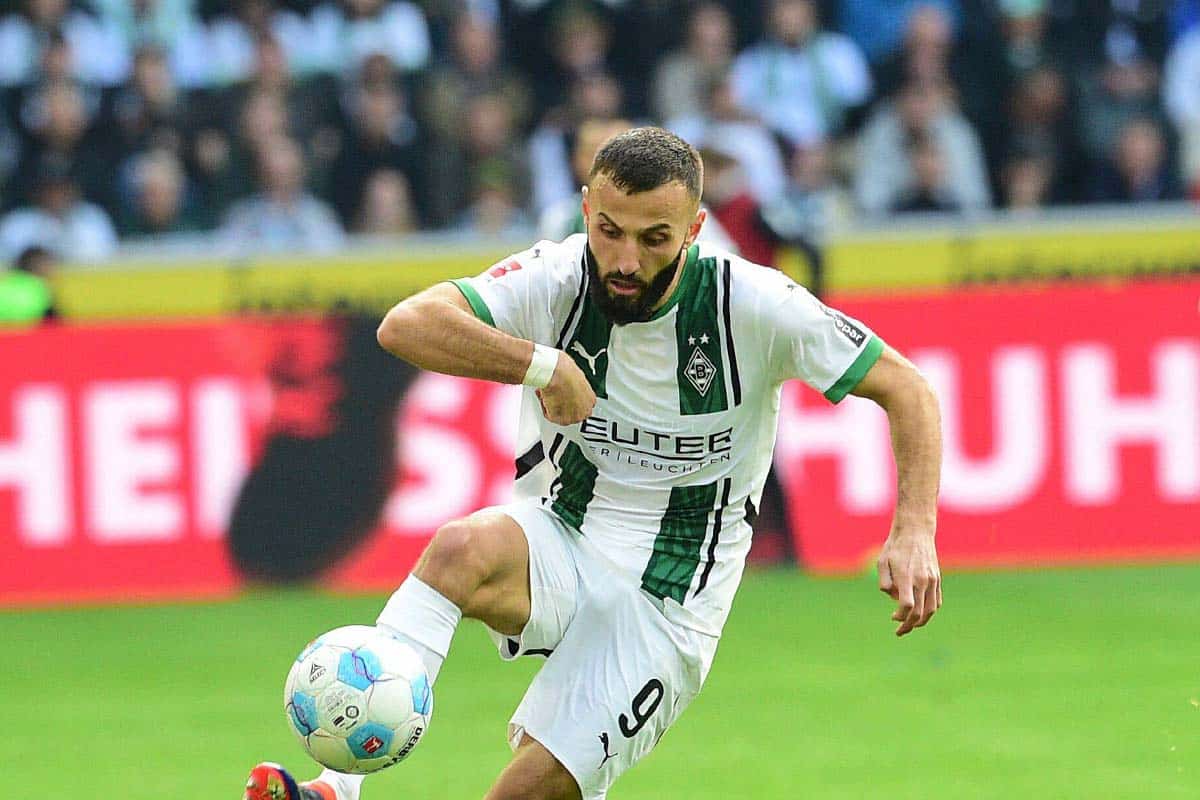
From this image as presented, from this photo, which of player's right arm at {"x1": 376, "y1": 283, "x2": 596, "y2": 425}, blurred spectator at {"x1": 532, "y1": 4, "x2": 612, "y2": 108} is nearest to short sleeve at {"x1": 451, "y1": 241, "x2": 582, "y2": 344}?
player's right arm at {"x1": 376, "y1": 283, "x2": 596, "y2": 425}

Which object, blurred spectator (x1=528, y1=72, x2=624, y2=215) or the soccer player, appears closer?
the soccer player

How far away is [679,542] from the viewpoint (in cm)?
541

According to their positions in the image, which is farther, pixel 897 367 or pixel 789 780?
pixel 789 780

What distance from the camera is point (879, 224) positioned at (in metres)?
13.2

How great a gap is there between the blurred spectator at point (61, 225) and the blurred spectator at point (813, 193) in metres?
4.36

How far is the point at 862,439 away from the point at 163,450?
3607 mm

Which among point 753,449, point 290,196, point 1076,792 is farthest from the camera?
point 290,196

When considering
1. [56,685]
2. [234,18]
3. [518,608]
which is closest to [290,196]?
[234,18]

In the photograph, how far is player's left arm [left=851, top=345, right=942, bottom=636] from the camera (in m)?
4.80

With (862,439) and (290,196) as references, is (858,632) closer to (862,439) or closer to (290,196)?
(862,439)

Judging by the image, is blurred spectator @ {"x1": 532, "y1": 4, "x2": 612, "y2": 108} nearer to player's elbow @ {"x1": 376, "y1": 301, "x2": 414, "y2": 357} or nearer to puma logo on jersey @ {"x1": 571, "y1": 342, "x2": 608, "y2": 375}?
puma logo on jersey @ {"x1": 571, "y1": 342, "x2": 608, "y2": 375}

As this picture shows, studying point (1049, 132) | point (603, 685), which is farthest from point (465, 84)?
point (603, 685)

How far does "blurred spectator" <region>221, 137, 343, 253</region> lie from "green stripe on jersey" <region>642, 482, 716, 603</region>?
25.9 feet

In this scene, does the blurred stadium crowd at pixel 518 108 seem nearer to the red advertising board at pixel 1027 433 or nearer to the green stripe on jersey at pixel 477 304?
the red advertising board at pixel 1027 433
